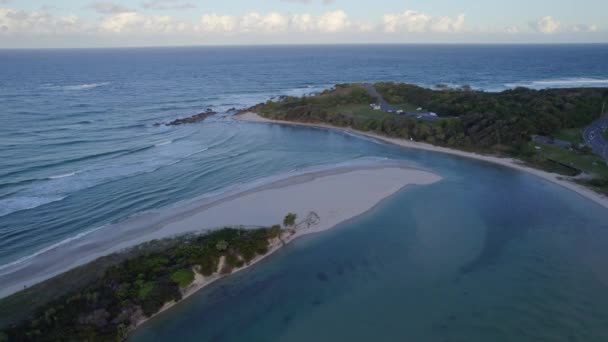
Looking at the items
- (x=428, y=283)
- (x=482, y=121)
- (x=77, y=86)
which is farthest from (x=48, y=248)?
(x=77, y=86)

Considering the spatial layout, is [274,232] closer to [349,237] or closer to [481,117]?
[349,237]

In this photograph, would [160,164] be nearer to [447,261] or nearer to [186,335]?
[186,335]

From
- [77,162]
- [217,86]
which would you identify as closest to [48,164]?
[77,162]

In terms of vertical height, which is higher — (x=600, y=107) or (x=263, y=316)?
(x=600, y=107)

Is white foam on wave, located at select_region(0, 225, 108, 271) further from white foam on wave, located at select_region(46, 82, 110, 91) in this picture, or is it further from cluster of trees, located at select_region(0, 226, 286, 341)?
white foam on wave, located at select_region(46, 82, 110, 91)

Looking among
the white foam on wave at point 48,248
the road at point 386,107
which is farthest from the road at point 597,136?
the white foam on wave at point 48,248
